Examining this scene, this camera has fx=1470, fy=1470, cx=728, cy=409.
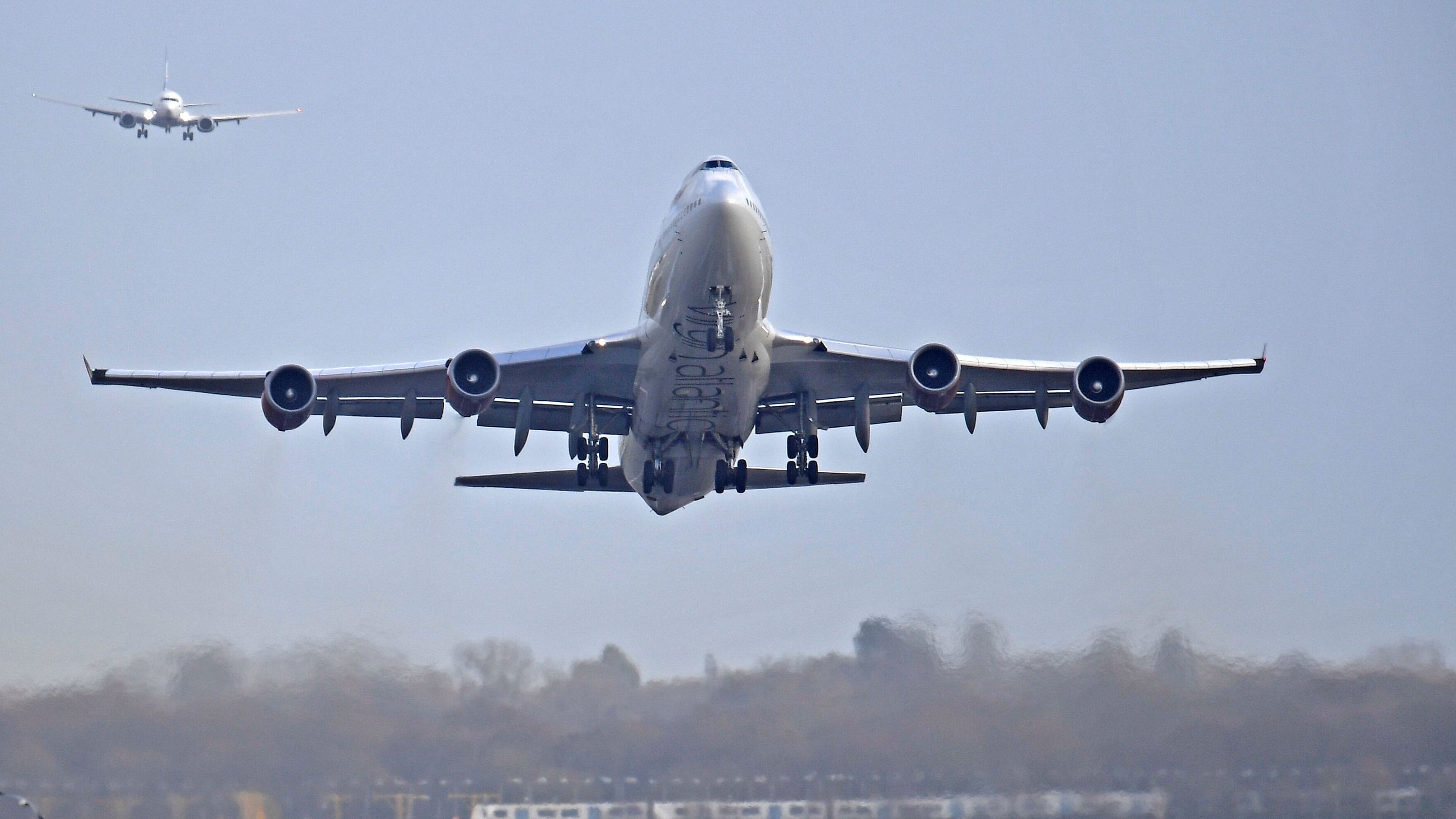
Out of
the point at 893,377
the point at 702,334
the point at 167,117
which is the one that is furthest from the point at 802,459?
the point at 167,117

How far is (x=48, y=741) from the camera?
79.6ft

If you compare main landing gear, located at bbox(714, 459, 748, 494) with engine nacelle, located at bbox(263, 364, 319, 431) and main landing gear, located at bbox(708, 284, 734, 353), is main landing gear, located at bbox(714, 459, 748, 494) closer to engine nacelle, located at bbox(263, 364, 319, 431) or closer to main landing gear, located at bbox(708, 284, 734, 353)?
main landing gear, located at bbox(708, 284, 734, 353)

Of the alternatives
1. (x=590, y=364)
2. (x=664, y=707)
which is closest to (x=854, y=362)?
(x=590, y=364)

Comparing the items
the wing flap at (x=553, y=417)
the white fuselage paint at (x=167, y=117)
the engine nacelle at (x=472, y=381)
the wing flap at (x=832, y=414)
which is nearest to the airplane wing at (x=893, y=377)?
the wing flap at (x=832, y=414)

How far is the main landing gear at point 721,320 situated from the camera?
24.6m

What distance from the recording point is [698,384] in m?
26.6

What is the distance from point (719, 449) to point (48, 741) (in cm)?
1288

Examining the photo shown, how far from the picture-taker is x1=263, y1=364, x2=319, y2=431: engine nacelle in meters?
26.2

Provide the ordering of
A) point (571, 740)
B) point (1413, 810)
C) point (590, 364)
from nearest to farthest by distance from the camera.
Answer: point (1413, 810)
point (571, 740)
point (590, 364)

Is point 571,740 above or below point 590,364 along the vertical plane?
below

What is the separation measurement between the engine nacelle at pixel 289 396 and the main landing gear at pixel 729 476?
8.05m

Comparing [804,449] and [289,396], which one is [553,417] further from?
[289,396]

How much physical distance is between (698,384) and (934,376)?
169 inches

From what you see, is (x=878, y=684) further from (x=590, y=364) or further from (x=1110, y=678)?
(x=590, y=364)
